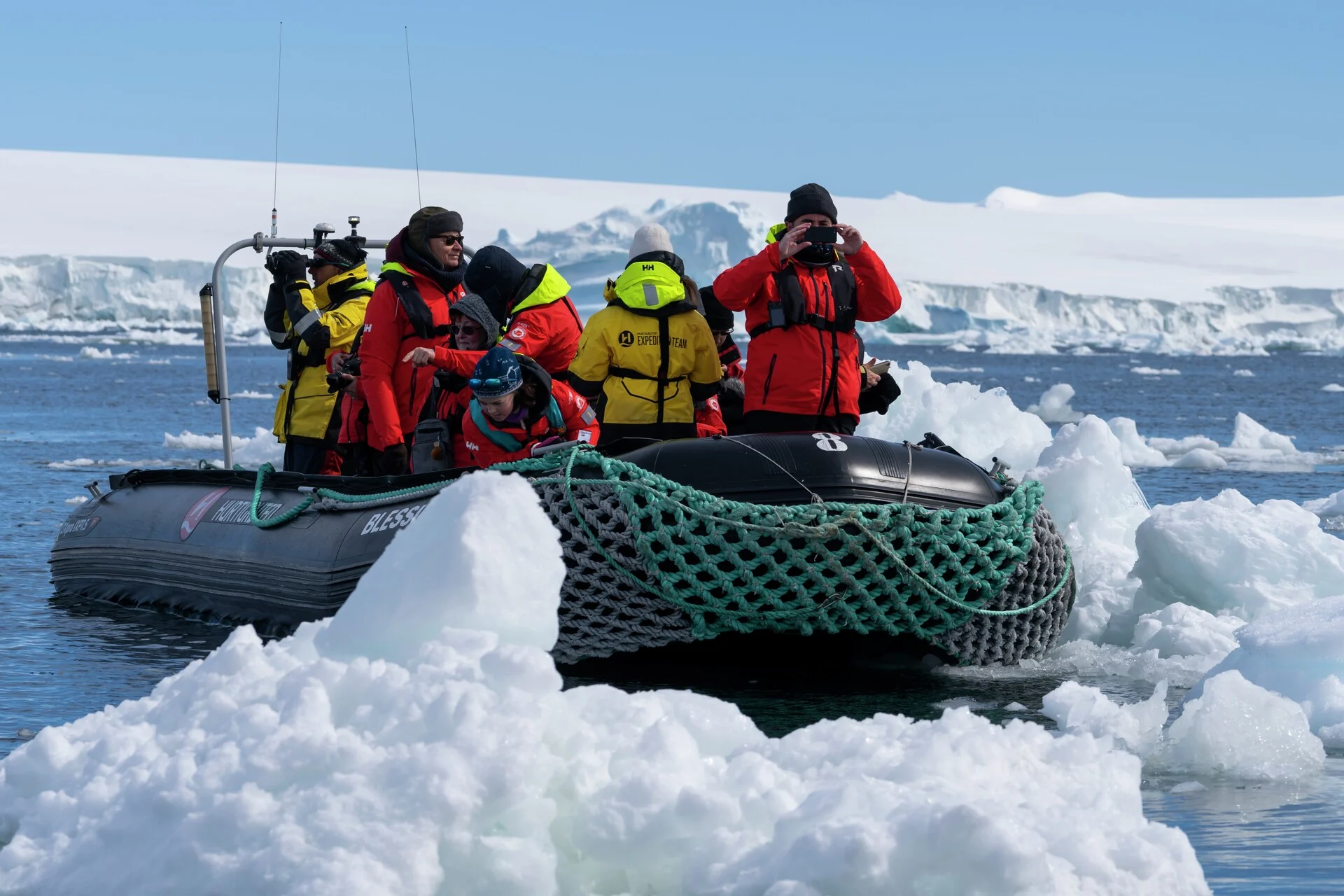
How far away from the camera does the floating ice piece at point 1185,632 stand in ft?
18.2

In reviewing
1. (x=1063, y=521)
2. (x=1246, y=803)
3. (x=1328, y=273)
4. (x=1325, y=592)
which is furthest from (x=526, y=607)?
(x=1328, y=273)

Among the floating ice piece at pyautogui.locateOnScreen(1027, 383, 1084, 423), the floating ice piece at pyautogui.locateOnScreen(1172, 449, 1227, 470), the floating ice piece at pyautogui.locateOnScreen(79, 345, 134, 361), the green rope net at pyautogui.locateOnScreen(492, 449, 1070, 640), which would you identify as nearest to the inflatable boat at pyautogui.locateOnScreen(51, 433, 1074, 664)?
the green rope net at pyautogui.locateOnScreen(492, 449, 1070, 640)

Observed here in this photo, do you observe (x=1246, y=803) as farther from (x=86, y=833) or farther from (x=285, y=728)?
(x=86, y=833)

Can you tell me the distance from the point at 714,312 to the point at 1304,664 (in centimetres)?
261

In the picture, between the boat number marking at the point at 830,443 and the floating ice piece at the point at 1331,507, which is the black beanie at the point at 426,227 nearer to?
the boat number marking at the point at 830,443

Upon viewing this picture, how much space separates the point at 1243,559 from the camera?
6.03 m

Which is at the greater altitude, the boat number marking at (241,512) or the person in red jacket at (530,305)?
the person in red jacket at (530,305)

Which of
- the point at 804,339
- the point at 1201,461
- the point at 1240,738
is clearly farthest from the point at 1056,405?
the point at 1240,738

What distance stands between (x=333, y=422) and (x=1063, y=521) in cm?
307

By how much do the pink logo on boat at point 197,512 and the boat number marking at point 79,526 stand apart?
2.65 feet

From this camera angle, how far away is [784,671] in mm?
5457

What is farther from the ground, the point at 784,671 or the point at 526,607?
the point at 526,607

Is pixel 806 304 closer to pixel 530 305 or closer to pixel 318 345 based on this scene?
pixel 530 305

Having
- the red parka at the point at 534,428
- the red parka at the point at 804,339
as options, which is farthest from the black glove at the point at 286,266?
the red parka at the point at 804,339
